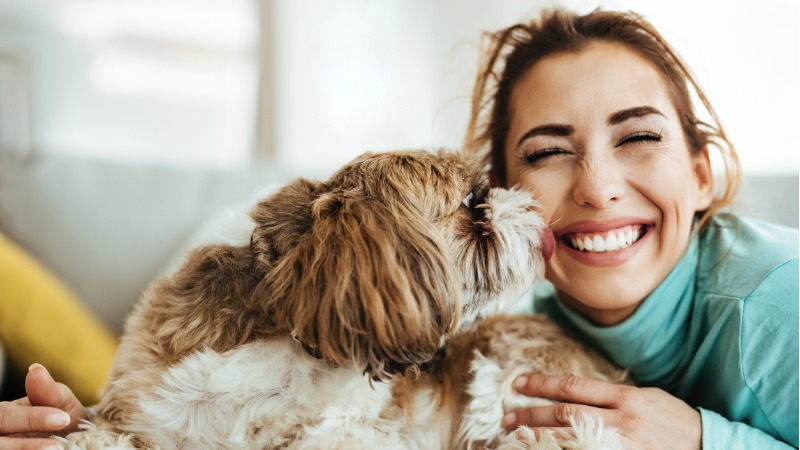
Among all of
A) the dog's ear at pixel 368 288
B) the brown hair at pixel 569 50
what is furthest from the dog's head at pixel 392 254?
the brown hair at pixel 569 50

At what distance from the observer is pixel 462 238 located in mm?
1487

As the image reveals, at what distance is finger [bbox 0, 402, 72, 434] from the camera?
1.37 meters

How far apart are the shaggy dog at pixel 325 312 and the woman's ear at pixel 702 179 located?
0.60m

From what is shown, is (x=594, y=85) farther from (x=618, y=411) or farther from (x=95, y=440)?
(x=95, y=440)

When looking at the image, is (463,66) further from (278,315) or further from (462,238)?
(278,315)

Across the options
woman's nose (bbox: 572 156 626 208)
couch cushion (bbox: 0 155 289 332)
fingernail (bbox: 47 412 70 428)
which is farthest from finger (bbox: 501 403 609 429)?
couch cushion (bbox: 0 155 289 332)

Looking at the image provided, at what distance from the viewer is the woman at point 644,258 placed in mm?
1504

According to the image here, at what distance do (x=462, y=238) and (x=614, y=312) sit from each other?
62 cm

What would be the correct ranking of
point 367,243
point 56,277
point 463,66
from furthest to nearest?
point 463,66, point 56,277, point 367,243

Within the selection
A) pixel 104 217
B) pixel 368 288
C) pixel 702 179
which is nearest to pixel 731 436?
pixel 702 179

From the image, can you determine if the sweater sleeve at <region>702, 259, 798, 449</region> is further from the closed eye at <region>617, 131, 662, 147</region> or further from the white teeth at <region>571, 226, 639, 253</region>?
the closed eye at <region>617, 131, 662, 147</region>

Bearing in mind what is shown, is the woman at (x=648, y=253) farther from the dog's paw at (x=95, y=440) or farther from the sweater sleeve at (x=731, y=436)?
the dog's paw at (x=95, y=440)

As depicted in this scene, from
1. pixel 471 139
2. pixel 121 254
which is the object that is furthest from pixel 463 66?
pixel 121 254

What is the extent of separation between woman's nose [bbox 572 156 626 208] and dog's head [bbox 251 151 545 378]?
15cm
